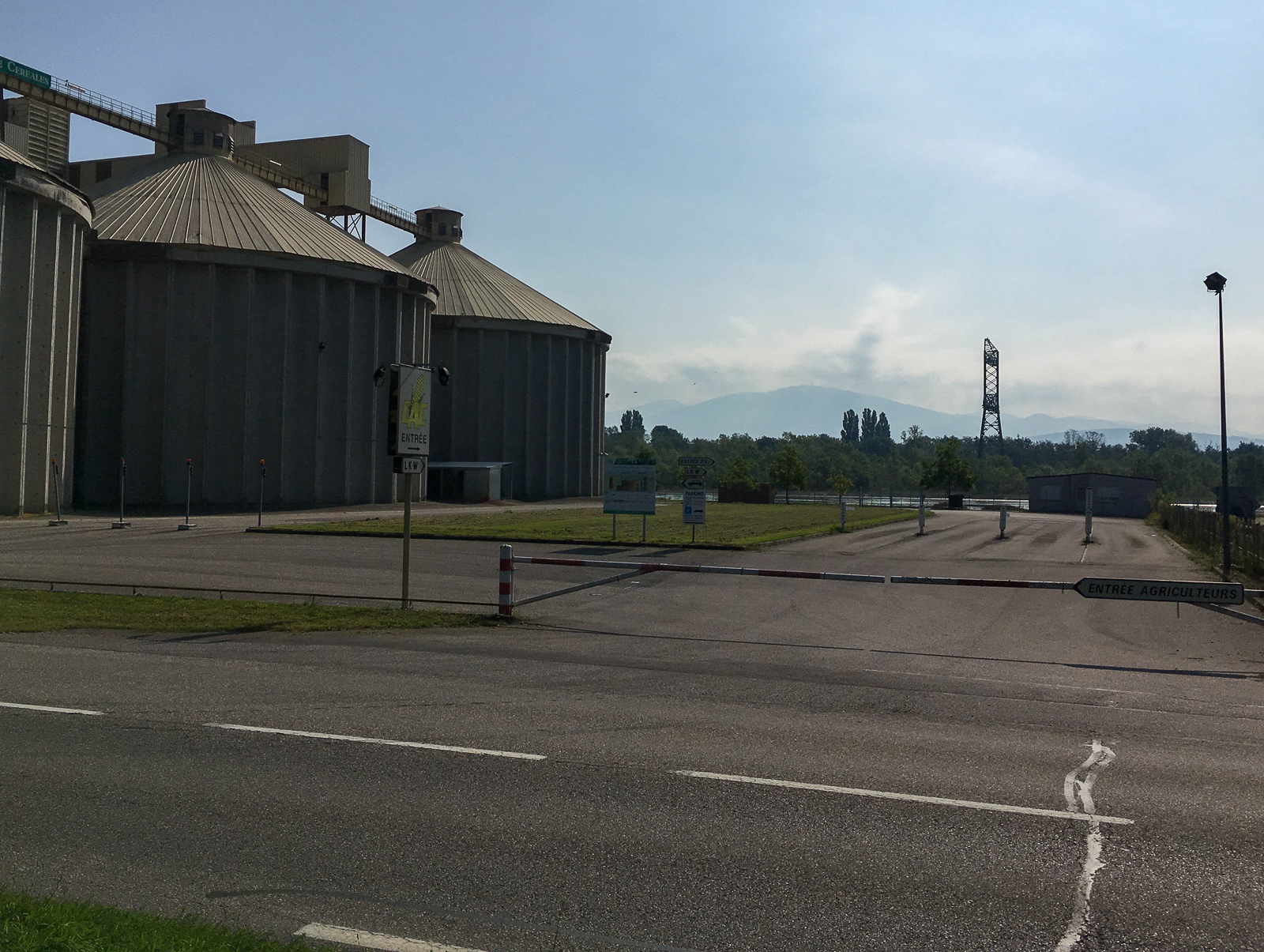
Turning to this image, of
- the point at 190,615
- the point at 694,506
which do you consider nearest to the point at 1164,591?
the point at 190,615

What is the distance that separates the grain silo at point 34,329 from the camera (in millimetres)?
38125

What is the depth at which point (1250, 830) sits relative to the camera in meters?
5.56

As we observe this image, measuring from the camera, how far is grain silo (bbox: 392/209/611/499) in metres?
71.1

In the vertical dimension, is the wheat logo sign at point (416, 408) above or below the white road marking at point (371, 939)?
above

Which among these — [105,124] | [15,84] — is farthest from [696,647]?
[105,124]

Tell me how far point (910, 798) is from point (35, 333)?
4439 cm

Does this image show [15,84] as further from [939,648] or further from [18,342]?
[939,648]

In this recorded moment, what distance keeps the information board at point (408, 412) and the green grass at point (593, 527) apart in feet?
48.5

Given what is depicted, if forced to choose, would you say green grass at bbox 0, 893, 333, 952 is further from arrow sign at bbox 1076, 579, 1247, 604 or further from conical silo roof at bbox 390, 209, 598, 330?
conical silo roof at bbox 390, 209, 598, 330

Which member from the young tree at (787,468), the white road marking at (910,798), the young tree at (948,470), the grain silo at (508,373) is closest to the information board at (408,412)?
the white road marking at (910,798)

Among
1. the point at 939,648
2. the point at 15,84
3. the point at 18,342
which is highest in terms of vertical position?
the point at 15,84

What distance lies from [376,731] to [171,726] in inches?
66.0

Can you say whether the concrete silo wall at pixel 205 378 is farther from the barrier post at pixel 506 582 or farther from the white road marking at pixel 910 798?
the white road marking at pixel 910 798

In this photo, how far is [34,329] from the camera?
4022 cm
